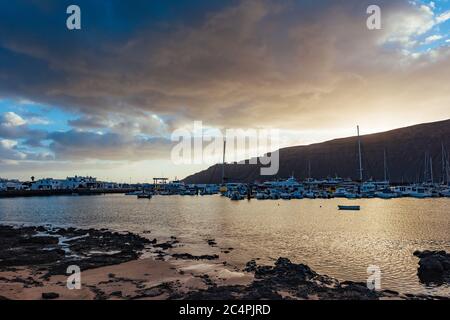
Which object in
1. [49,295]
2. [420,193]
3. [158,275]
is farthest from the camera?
[420,193]

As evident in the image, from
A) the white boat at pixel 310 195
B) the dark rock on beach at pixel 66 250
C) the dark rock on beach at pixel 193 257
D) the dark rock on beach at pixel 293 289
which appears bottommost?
the dark rock on beach at pixel 193 257

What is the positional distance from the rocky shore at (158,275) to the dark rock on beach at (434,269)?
0.19 ft

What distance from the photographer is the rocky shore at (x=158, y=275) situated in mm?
18172

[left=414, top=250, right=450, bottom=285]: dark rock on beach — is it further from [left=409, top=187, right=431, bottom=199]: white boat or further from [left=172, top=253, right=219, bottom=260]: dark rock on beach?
[left=409, top=187, right=431, bottom=199]: white boat

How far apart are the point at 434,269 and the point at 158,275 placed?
1933cm

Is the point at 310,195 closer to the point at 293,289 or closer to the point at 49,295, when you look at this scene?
the point at 293,289

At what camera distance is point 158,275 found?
22.8m

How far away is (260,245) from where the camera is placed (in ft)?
115

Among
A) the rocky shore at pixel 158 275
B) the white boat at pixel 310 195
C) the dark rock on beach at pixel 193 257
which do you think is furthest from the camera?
the white boat at pixel 310 195

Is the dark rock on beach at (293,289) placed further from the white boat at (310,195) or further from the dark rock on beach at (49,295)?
the white boat at (310,195)

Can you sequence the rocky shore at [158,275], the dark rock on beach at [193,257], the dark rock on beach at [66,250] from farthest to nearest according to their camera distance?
the dark rock on beach at [193,257]
the dark rock on beach at [66,250]
the rocky shore at [158,275]

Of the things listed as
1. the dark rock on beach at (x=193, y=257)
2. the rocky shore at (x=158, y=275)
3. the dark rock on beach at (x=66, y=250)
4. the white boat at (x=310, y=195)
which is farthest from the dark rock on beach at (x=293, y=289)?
the white boat at (x=310, y=195)

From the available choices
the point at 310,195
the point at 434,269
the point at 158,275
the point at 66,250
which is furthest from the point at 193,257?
the point at 310,195
